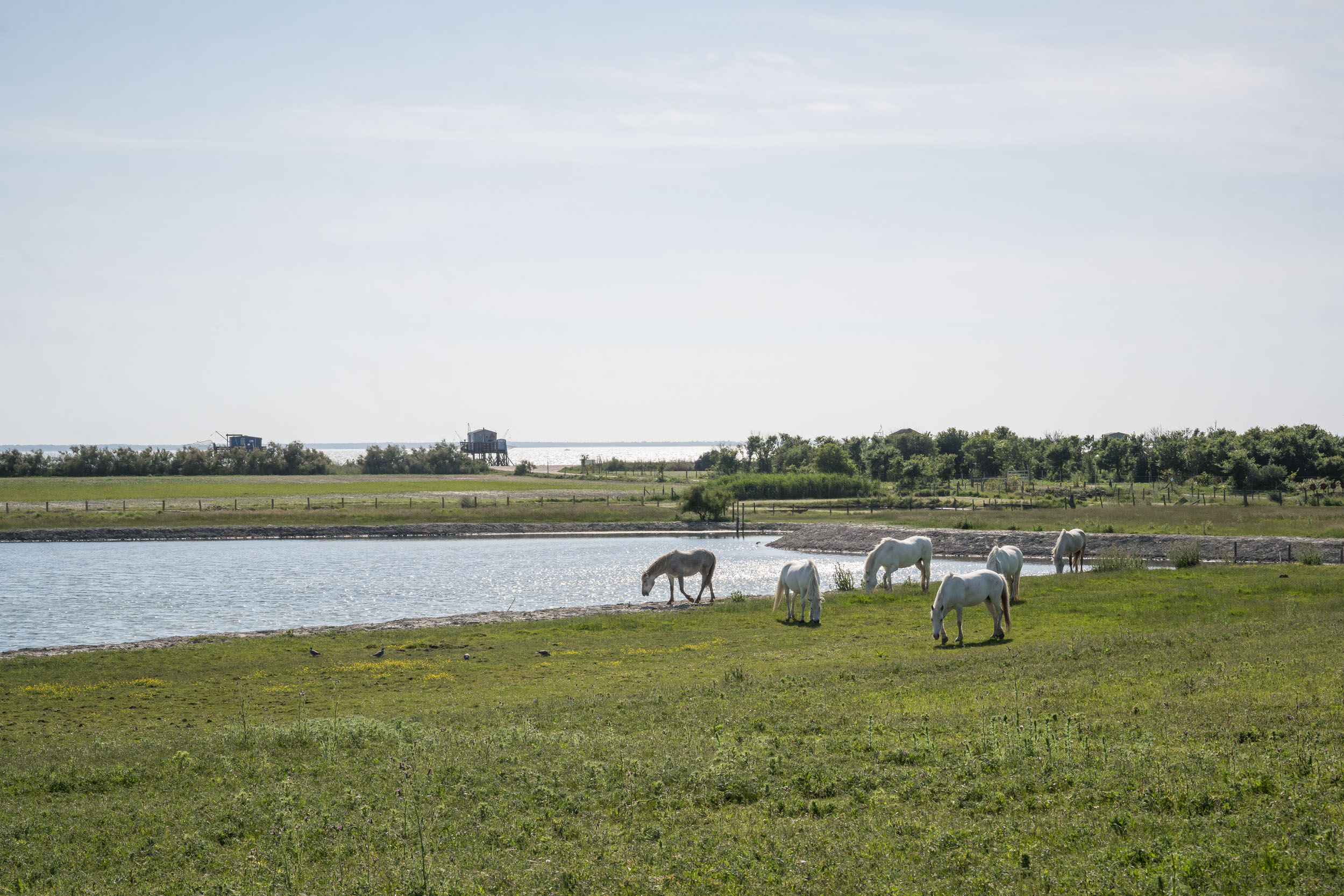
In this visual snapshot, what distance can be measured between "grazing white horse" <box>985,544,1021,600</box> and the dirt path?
45.5 ft

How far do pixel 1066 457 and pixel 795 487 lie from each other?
142 feet

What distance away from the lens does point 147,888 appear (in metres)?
8.38

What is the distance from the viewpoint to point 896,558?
33438 mm

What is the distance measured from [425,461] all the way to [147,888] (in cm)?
16259

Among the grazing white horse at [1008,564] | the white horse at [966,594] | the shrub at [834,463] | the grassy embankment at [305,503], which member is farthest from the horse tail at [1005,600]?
the shrub at [834,463]

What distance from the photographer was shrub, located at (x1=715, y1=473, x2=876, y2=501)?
9712 centimetres

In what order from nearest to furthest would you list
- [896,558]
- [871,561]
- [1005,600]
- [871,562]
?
[1005,600], [871,562], [871,561], [896,558]

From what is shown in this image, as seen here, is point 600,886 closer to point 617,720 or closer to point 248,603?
point 617,720

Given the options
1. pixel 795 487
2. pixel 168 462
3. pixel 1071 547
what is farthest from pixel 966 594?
pixel 168 462

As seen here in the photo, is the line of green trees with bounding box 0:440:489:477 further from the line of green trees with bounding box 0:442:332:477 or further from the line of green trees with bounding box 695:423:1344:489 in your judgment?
the line of green trees with bounding box 695:423:1344:489

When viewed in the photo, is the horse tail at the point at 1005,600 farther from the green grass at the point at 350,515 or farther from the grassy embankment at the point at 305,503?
the grassy embankment at the point at 305,503

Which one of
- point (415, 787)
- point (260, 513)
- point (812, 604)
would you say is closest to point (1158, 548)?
point (812, 604)

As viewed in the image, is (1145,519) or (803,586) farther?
(1145,519)

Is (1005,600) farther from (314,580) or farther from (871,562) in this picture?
(314,580)
